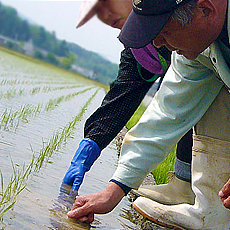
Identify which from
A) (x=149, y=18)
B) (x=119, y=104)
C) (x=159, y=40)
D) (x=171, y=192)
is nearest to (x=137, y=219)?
(x=171, y=192)

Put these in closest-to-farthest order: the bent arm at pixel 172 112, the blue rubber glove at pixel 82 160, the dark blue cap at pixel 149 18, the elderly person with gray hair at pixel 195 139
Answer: the dark blue cap at pixel 149 18, the elderly person with gray hair at pixel 195 139, the bent arm at pixel 172 112, the blue rubber glove at pixel 82 160

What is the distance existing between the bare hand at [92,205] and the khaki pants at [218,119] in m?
0.60

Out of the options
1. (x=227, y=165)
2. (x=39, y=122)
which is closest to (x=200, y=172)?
(x=227, y=165)

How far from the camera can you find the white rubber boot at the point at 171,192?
263 cm

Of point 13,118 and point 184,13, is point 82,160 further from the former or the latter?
point 13,118

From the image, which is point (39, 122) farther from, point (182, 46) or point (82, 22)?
point (82, 22)

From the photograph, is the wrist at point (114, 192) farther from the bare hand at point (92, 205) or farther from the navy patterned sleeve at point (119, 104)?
the navy patterned sleeve at point (119, 104)

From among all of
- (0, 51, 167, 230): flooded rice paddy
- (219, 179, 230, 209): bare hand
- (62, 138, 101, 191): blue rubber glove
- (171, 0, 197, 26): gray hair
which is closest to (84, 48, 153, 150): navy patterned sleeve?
(62, 138, 101, 191): blue rubber glove

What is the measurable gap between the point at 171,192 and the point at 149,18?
1.18 meters

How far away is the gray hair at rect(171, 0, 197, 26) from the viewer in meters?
1.81

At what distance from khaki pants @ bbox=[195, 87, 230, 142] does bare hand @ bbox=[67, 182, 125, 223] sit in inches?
23.5

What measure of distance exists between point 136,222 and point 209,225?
36cm

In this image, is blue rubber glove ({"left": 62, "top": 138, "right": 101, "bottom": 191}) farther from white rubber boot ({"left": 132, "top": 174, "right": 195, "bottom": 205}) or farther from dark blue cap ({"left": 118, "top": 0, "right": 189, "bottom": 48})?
dark blue cap ({"left": 118, "top": 0, "right": 189, "bottom": 48})

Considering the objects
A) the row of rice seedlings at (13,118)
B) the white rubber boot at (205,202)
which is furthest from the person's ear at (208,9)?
the row of rice seedlings at (13,118)
